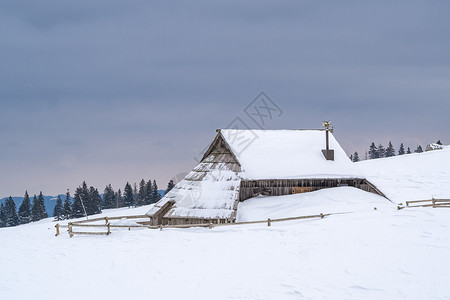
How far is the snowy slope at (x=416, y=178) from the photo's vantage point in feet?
97.3

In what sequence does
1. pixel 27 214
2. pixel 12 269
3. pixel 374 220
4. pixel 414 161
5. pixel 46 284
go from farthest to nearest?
pixel 27 214 → pixel 414 161 → pixel 374 220 → pixel 12 269 → pixel 46 284

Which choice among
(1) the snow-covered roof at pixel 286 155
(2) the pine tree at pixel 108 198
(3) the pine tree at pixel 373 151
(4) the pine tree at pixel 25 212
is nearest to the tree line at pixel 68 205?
(4) the pine tree at pixel 25 212

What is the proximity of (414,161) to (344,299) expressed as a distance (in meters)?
52.2

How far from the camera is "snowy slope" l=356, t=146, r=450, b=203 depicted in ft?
97.3

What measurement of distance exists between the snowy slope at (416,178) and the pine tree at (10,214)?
87.3 meters

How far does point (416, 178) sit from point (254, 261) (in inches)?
1425

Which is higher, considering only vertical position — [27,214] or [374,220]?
[374,220]

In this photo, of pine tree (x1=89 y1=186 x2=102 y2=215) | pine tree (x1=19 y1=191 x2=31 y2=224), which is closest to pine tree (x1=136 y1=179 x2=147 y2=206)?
pine tree (x1=89 y1=186 x2=102 y2=215)

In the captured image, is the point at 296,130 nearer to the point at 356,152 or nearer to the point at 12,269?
the point at 12,269

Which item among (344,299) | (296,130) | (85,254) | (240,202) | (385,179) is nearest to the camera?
(344,299)

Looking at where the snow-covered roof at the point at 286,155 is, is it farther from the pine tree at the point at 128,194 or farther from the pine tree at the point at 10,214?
the pine tree at the point at 10,214

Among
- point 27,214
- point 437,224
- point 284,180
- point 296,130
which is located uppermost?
point 296,130

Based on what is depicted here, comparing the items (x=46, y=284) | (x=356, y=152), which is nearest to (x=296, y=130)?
(x=46, y=284)

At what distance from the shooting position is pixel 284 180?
22188 mm
